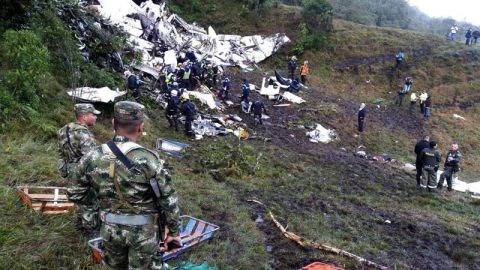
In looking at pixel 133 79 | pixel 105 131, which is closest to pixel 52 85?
pixel 105 131

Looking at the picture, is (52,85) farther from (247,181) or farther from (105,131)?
(247,181)

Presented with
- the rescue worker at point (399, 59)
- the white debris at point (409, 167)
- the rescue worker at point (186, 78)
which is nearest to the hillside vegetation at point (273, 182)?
the white debris at point (409, 167)

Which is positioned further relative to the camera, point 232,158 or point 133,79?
point 133,79

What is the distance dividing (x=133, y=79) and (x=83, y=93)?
2.32 meters

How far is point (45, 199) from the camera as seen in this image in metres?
5.59

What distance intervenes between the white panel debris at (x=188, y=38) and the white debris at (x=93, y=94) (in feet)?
19.5

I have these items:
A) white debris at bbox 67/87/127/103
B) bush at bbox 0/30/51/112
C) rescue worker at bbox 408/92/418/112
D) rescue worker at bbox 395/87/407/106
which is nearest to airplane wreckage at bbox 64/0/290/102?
white debris at bbox 67/87/127/103

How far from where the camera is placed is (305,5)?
2683cm

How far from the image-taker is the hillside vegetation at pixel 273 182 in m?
5.36

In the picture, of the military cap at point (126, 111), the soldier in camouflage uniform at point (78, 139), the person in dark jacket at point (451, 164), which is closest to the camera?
the military cap at point (126, 111)

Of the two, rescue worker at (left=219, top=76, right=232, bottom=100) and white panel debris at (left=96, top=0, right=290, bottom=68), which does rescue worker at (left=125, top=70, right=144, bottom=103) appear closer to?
white panel debris at (left=96, top=0, right=290, bottom=68)

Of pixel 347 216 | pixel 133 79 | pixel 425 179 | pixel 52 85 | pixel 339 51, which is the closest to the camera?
pixel 347 216

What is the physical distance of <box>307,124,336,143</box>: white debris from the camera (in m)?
15.4

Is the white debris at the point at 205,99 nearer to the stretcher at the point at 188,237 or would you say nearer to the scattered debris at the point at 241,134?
the scattered debris at the point at 241,134
